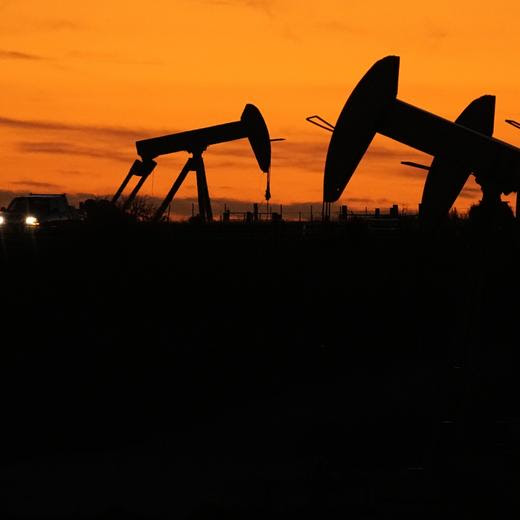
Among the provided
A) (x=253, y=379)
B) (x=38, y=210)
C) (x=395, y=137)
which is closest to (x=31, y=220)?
(x=38, y=210)

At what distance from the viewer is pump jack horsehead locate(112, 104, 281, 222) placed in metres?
30.9

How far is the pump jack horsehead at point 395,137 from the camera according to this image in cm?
680

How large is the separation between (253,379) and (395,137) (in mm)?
6783

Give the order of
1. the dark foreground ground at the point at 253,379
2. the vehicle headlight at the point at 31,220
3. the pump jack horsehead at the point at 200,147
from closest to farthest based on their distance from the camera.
→ the dark foreground ground at the point at 253,379 → the pump jack horsehead at the point at 200,147 → the vehicle headlight at the point at 31,220

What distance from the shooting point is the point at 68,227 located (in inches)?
976

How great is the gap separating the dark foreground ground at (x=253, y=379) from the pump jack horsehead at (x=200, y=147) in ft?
24.0

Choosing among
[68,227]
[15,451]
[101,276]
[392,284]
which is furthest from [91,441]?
[68,227]

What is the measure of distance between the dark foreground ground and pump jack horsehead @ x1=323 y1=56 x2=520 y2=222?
2.68ft

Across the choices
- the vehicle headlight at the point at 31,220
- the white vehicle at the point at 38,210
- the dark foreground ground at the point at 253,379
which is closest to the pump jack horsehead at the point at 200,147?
the white vehicle at the point at 38,210

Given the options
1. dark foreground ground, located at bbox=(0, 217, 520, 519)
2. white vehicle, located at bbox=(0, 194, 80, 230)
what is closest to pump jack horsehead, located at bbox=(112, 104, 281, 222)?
white vehicle, located at bbox=(0, 194, 80, 230)

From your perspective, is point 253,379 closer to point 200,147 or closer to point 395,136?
point 395,136

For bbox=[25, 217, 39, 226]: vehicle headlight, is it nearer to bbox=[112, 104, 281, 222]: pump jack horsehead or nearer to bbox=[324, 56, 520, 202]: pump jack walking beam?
bbox=[112, 104, 281, 222]: pump jack horsehead

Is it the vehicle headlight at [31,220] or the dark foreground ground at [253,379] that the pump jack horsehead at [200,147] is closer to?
the vehicle headlight at [31,220]

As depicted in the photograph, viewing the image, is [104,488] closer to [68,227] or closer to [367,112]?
[367,112]
